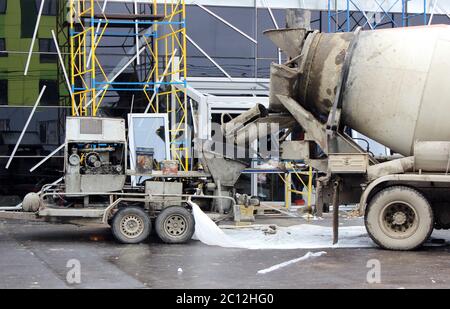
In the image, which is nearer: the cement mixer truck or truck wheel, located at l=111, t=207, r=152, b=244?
the cement mixer truck

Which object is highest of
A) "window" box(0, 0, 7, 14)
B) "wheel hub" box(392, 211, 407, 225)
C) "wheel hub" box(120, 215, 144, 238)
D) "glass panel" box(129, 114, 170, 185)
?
"window" box(0, 0, 7, 14)

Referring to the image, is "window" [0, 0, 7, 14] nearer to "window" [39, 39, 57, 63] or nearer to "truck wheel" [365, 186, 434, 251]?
"window" [39, 39, 57, 63]

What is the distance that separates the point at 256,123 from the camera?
1342 cm

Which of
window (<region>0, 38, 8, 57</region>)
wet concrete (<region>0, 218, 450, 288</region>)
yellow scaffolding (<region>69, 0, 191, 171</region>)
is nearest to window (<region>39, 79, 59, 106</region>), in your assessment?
yellow scaffolding (<region>69, 0, 191, 171</region>)

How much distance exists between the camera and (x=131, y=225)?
1258 cm

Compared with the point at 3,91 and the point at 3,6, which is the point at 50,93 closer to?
the point at 3,91

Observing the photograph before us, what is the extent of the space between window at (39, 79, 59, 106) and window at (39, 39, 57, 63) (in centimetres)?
54

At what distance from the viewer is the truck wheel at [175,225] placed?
12.5m

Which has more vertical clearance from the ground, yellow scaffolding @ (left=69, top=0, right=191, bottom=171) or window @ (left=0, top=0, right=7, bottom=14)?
window @ (left=0, top=0, right=7, bottom=14)

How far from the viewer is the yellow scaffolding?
18.2 metres

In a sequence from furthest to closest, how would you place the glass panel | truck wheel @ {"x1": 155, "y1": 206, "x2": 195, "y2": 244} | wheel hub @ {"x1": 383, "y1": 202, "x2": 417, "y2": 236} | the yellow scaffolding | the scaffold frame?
the scaffold frame, the yellow scaffolding, the glass panel, truck wheel @ {"x1": 155, "y1": 206, "x2": 195, "y2": 244}, wheel hub @ {"x1": 383, "y1": 202, "x2": 417, "y2": 236}

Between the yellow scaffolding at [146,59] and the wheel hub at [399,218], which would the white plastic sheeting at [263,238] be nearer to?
the wheel hub at [399,218]
